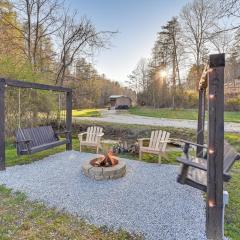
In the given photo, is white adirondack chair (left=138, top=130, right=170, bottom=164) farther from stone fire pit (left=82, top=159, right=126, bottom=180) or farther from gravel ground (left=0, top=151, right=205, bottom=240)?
stone fire pit (left=82, top=159, right=126, bottom=180)

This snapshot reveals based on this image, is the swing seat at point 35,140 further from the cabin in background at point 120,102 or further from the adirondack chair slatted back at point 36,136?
the cabin in background at point 120,102

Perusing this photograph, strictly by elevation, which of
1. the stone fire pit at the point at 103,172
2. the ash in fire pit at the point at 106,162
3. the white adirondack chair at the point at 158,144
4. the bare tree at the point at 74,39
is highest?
the bare tree at the point at 74,39

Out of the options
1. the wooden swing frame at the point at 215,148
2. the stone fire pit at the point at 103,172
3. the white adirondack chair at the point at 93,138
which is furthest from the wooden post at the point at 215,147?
the white adirondack chair at the point at 93,138

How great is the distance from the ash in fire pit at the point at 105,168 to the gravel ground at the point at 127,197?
110 millimetres

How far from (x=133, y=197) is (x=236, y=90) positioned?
68.9 feet

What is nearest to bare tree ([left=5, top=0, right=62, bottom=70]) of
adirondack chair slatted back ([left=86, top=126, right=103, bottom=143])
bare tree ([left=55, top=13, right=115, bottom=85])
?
bare tree ([left=55, top=13, right=115, bottom=85])

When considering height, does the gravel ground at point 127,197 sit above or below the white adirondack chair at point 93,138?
below

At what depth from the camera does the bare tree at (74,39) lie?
10227 mm

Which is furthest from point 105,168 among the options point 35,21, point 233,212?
point 35,21

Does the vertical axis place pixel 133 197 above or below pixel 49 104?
below

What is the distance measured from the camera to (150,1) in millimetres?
7992

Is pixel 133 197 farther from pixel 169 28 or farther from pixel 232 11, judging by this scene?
pixel 169 28

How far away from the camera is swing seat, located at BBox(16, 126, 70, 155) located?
15.2ft

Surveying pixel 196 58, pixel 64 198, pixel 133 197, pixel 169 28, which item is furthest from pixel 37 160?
pixel 169 28
